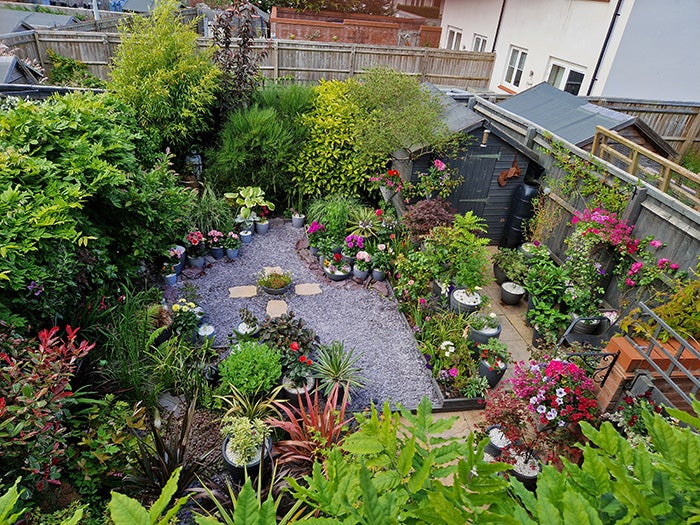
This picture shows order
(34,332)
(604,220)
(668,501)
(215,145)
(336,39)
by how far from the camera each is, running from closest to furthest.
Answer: (668,501), (34,332), (604,220), (215,145), (336,39)

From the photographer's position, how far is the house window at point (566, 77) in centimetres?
974

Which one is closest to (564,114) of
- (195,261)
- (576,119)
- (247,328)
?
(576,119)

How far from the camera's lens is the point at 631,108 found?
902 cm

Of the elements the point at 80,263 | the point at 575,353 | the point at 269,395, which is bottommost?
the point at 269,395

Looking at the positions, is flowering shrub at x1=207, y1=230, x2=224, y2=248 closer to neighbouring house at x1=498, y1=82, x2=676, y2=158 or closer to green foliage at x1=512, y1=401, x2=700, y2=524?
neighbouring house at x1=498, y1=82, x2=676, y2=158

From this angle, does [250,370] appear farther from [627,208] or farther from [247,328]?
[627,208]

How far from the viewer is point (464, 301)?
565 centimetres

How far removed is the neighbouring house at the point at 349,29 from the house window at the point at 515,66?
6120mm

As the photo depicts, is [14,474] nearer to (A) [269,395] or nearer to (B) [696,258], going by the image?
(A) [269,395]

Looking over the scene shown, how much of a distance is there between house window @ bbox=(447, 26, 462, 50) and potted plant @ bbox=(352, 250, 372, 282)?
12209mm

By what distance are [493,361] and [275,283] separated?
10.3ft

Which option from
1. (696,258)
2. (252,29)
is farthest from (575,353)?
(252,29)

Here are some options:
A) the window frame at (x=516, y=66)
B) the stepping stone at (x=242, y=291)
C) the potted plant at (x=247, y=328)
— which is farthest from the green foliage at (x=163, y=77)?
the window frame at (x=516, y=66)

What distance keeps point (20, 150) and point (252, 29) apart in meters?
5.83
